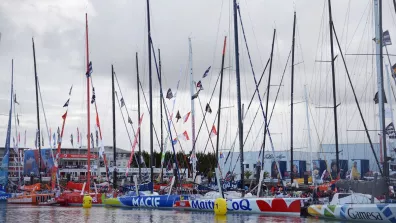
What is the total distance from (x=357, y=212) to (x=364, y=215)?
484 mm

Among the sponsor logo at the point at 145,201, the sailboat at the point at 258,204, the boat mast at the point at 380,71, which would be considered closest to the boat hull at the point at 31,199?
the sponsor logo at the point at 145,201

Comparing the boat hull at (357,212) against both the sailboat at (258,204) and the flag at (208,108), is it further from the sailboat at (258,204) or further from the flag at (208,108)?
the flag at (208,108)

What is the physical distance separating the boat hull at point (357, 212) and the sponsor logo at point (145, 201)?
50.4 feet

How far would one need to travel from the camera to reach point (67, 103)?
199 feet

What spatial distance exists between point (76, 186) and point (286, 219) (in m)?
31.0

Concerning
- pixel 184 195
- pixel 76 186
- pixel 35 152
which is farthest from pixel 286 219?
pixel 35 152

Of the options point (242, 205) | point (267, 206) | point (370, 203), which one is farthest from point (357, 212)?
point (242, 205)

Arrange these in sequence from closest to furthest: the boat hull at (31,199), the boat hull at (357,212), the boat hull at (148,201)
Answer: the boat hull at (357,212) < the boat hull at (148,201) < the boat hull at (31,199)

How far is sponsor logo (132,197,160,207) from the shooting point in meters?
46.5

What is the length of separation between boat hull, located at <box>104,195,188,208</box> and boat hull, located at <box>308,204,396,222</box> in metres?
13.7

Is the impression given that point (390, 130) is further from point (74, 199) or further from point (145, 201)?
point (74, 199)

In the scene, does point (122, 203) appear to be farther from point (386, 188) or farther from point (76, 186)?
point (386, 188)

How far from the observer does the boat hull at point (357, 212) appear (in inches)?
1145

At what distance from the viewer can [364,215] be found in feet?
100
